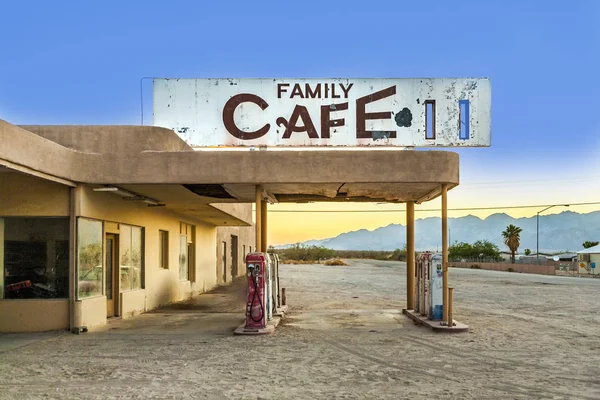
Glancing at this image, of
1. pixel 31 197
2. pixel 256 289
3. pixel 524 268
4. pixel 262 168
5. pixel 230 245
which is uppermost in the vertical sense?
pixel 262 168

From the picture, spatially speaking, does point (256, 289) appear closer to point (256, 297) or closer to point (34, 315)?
point (256, 297)

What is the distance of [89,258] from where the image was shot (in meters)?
14.5

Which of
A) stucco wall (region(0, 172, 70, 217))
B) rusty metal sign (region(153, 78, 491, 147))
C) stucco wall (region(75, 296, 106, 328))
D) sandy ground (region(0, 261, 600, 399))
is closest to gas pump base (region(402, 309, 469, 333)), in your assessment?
sandy ground (region(0, 261, 600, 399))

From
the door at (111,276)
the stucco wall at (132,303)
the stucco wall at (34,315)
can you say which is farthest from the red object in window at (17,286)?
the stucco wall at (132,303)

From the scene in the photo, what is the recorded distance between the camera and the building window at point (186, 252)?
24312mm

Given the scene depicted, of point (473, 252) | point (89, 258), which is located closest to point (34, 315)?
point (89, 258)

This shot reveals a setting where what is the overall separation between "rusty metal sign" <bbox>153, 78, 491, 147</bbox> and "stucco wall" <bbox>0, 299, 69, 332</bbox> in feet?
17.5

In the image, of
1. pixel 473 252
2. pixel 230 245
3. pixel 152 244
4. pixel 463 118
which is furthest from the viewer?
pixel 473 252

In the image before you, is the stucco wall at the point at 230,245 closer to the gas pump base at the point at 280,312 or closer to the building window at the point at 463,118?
the gas pump base at the point at 280,312

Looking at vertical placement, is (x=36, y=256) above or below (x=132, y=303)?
above

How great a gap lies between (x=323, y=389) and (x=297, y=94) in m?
9.53

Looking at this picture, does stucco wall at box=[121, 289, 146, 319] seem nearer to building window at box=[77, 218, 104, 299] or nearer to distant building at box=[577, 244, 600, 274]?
building window at box=[77, 218, 104, 299]

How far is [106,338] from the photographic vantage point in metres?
13.2

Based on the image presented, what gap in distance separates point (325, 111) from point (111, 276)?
7.15m
